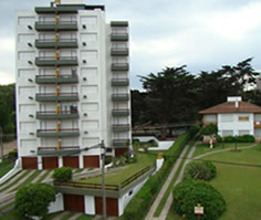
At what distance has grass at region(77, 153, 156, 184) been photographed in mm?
24705

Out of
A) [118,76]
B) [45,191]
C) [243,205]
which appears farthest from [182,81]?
[45,191]

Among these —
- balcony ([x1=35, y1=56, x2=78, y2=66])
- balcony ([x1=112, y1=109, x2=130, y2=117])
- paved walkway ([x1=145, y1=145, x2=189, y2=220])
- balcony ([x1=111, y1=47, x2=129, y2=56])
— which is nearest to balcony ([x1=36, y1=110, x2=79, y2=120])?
balcony ([x1=35, y1=56, x2=78, y2=66])

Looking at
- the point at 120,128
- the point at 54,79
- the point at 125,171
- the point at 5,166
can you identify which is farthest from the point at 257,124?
the point at 5,166

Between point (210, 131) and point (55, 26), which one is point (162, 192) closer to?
point (210, 131)

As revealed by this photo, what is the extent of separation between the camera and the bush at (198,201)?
17.8 metres

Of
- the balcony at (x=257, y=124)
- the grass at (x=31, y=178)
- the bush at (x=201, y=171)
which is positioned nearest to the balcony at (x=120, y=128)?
the grass at (x=31, y=178)

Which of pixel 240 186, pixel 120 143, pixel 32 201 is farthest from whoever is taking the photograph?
→ pixel 120 143

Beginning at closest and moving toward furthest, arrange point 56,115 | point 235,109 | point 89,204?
point 89,204 → point 56,115 → point 235,109

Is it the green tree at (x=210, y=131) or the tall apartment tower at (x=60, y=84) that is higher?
the tall apartment tower at (x=60, y=84)

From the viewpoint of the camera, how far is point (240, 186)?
22.6m

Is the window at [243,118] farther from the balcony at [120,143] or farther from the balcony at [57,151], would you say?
the balcony at [57,151]

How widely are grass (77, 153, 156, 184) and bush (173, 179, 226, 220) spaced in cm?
654

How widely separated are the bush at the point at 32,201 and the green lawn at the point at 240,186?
45.7ft

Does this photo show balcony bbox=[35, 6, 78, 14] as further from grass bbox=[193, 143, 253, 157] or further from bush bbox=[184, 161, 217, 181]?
grass bbox=[193, 143, 253, 157]
